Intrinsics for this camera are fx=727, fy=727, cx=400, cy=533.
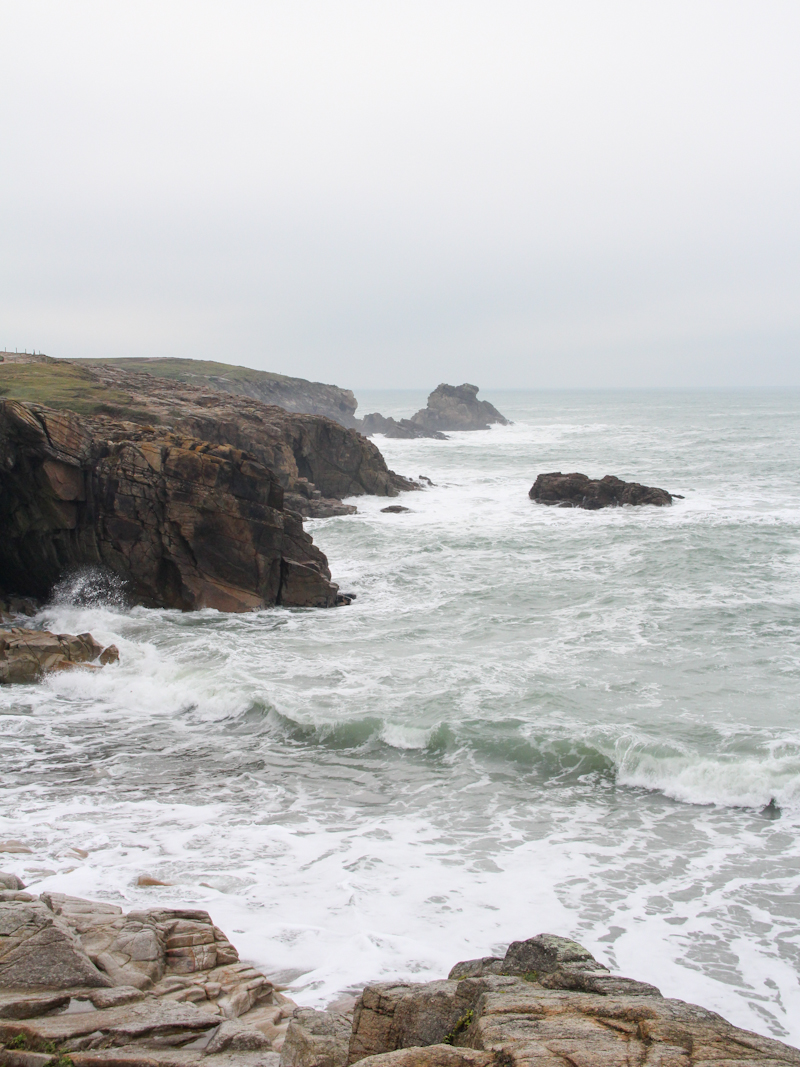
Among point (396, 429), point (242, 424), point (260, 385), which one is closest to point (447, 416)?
point (396, 429)

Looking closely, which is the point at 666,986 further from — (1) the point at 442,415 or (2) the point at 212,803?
(1) the point at 442,415

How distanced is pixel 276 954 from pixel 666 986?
4.91m

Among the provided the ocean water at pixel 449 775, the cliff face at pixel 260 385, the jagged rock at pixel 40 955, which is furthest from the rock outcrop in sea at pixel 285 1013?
the cliff face at pixel 260 385

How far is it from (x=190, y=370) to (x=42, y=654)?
8055 cm

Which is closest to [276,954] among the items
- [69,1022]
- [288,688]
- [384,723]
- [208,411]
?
[69,1022]

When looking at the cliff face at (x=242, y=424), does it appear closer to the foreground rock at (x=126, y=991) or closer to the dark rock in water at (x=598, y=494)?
the dark rock in water at (x=598, y=494)

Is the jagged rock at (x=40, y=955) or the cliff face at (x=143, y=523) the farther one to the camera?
the cliff face at (x=143, y=523)

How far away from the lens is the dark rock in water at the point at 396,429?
357 ft

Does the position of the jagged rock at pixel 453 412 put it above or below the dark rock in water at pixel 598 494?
above

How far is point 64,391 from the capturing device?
42.1 meters

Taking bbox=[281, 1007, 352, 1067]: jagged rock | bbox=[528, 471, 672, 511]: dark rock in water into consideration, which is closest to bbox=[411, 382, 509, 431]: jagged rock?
bbox=[528, 471, 672, 511]: dark rock in water

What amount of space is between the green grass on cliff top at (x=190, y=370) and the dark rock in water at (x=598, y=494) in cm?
5191

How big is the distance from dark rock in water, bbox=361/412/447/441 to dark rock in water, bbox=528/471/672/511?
58509 mm

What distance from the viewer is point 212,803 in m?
13.6
